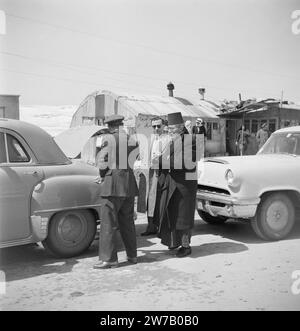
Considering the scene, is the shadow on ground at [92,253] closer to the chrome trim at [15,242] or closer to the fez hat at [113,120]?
the chrome trim at [15,242]

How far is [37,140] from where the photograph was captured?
5.48 metres

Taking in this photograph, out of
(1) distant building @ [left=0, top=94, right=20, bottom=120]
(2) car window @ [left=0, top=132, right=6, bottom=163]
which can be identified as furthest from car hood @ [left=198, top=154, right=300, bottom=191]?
(1) distant building @ [left=0, top=94, right=20, bottom=120]

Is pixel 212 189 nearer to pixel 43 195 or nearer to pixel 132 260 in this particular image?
pixel 132 260

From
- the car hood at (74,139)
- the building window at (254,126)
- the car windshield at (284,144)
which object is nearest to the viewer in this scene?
the car windshield at (284,144)

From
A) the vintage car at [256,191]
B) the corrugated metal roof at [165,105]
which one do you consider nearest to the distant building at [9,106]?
the corrugated metal roof at [165,105]

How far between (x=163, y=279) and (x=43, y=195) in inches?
66.9

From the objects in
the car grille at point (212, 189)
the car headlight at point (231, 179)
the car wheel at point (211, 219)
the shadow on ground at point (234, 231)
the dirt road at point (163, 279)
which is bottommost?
the dirt road at point (163, 279)

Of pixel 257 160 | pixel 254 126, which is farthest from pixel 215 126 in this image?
pixel 257 160

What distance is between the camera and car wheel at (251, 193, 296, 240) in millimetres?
6523

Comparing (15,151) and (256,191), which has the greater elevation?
(15,151)

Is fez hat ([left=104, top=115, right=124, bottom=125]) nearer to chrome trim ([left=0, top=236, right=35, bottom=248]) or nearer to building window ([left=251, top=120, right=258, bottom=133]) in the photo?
chrome trim ([left=0, top=236, right=35, bottom=248])

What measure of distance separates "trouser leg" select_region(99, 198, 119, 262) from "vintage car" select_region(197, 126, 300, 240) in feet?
6.22

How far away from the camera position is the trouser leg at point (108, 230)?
5266mm

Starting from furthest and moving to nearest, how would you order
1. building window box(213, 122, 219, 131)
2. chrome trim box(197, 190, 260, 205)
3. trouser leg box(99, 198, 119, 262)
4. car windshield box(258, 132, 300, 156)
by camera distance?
building window box(213, 122, 219, 131) → car windshield box(258, 132, 300, 156) → chrome trim box(197, 190, 260, 205) → trouser leg box(99, 198, 119, 262)
